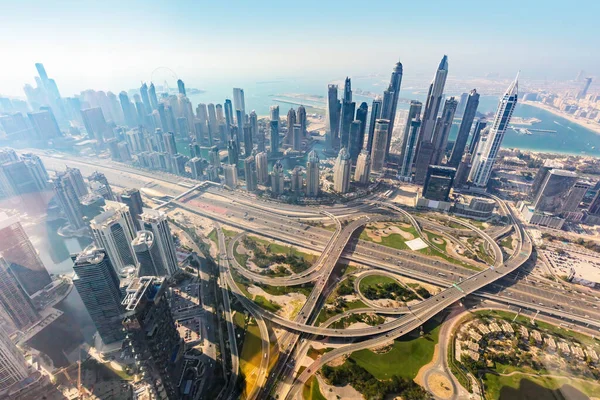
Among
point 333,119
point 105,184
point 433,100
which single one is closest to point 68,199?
point 105,184

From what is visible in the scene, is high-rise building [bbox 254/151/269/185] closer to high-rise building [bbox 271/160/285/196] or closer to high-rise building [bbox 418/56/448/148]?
high-rise building [bbox 271/160/285/196]

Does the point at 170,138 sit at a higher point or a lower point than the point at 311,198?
higher

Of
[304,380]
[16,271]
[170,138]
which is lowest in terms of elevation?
[304,380]

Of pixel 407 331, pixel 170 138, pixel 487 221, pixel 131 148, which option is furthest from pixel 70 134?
pixel 487 221

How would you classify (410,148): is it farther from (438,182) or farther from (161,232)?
(161,232)

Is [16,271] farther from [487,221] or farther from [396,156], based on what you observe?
[396,156]

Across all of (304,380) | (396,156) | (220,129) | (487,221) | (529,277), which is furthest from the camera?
(220,129)

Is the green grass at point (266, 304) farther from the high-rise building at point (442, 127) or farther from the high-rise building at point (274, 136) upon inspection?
the high-rise building at point (274, 136)

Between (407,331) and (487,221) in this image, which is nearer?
(407,331)
